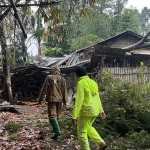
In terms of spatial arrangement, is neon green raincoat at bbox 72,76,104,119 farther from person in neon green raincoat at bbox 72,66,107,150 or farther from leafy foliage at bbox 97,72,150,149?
leafy foliage at bbox 97,72,150,149

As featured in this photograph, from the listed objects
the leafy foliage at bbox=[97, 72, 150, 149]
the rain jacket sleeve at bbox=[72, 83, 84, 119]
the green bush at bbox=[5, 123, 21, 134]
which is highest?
the rain jacket sleeve at bbox=[72, 83, 84, 119]

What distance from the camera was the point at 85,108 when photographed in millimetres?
4855

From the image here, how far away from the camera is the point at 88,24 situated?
127 ft

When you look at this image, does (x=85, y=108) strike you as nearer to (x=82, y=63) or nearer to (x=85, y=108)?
(x=85, y=108)

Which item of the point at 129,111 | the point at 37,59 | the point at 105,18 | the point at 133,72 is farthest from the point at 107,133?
the point at 105,18

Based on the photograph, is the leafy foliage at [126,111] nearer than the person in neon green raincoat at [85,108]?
No

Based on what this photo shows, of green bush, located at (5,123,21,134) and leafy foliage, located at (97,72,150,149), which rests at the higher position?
leafy foliage, located at (97,72,150,149)

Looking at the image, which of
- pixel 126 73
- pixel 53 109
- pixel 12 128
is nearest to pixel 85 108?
pixel 53 109

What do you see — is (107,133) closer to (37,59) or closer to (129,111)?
(129,111)

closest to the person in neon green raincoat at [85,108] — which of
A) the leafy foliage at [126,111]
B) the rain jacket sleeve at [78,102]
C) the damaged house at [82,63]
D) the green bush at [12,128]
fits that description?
the rain jacket sleeve at [78,102]

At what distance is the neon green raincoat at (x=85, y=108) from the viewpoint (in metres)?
4.78

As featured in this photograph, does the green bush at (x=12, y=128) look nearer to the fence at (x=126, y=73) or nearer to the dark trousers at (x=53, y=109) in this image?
the dark trousers at (x=53, y=109)

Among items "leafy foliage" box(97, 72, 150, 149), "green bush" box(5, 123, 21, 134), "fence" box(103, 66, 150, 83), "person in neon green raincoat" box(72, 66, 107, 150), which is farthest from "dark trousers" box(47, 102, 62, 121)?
"fence" box(103, 66, 150, 83)

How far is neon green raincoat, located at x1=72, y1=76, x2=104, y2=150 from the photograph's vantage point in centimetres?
478
